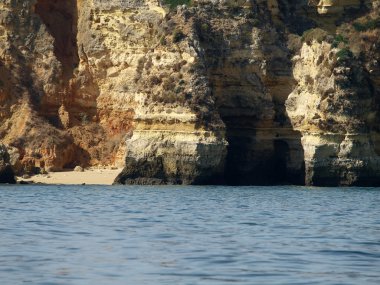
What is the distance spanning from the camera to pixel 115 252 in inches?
984

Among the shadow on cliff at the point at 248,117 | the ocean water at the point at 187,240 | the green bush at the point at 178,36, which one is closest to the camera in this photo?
the ocean water at the point at 187,240

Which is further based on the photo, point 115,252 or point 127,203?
point 127,203

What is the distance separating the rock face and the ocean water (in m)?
10.3

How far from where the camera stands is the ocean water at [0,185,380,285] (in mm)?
22156

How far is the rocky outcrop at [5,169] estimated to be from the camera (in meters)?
55.0

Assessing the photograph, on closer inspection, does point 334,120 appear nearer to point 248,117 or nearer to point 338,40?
point 338,40

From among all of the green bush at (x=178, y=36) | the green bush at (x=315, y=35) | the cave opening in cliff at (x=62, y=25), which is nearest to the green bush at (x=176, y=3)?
the green bush at (x=178, y=36)

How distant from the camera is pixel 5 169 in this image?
5516 centimetres

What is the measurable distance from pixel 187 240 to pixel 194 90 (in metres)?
28.3

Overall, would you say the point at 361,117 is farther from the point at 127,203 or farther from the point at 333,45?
the point at 127,203

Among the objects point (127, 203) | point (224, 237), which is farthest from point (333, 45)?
point (224, 237)

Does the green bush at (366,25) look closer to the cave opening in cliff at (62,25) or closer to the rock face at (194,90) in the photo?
the rock face at (194,90)

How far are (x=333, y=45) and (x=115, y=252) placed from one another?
110 ft

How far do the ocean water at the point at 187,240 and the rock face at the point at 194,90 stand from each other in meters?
10.3
